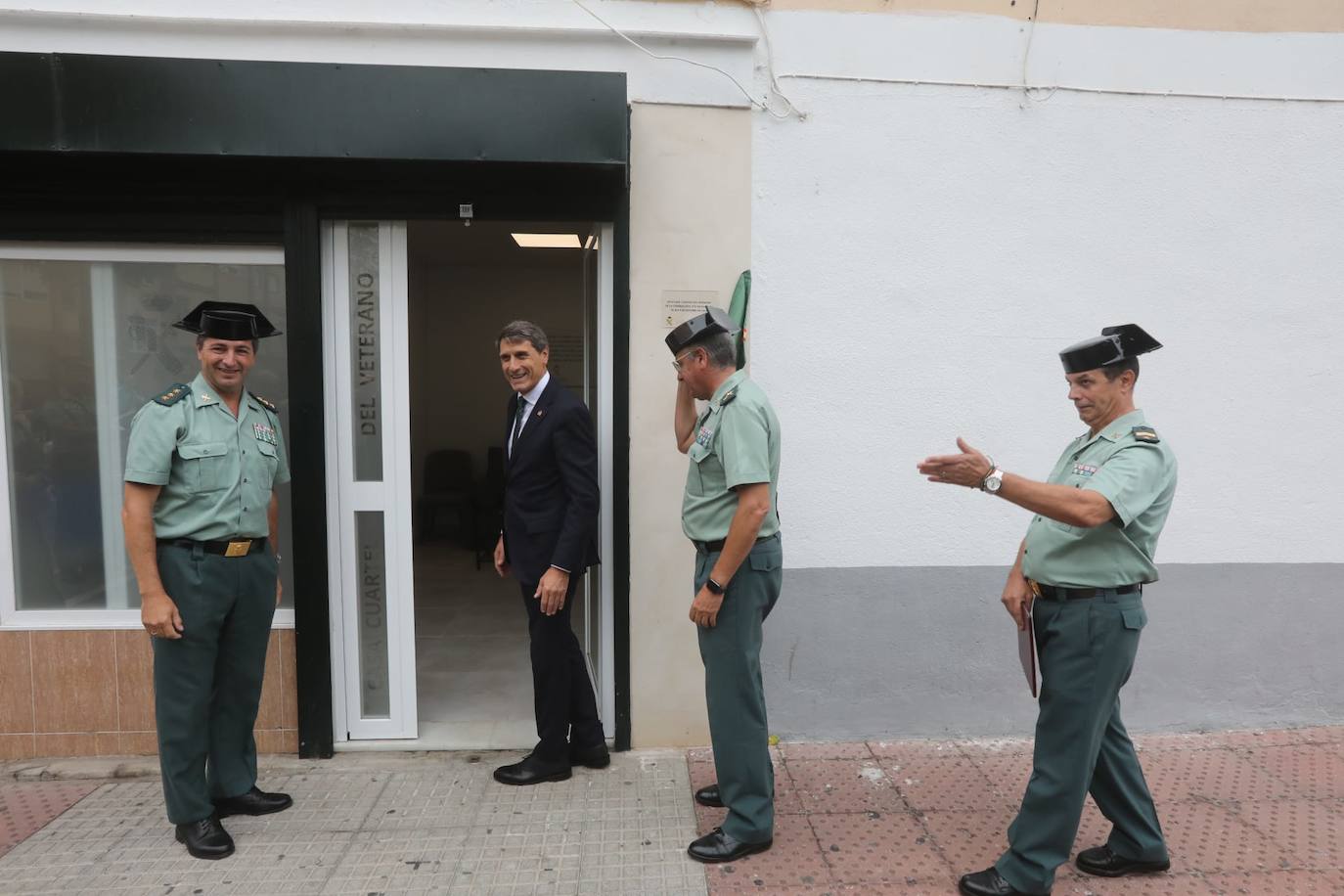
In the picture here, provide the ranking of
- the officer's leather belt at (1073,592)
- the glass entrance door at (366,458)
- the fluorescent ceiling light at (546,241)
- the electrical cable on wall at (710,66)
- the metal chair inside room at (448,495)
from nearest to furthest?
the officer's leather belt at (1073,592)
the electrical cable on wall at (710,66)
the glass entrance door at (366,458)
the fluorescent ceiling light at (546,241)
the metal chair inside room at (448,495)

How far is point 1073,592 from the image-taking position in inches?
109

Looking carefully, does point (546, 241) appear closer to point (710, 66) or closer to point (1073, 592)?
point (710, 66)

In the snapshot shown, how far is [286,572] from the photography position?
4062 millimetres

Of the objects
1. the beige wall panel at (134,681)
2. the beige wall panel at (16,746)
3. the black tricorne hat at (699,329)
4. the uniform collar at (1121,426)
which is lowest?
the beige wall panel at (16,746)

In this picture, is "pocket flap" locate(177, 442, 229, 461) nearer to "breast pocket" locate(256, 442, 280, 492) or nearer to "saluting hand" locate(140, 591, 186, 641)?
"breast pocket" locate(256, 442, 280, 492)

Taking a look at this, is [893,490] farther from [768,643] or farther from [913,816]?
[913,816]

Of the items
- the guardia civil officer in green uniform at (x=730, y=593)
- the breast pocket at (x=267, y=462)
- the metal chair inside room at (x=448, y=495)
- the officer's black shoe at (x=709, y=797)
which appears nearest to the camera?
the guardia civil officer in green uniform at (x=730, y=593)

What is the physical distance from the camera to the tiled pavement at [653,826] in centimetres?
298

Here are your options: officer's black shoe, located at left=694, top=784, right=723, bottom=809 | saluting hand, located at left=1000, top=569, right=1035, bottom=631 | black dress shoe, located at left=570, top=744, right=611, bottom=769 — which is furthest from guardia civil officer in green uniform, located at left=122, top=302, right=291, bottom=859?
saluting hand, located at left=1000, top=569, right=1035, bottom=631

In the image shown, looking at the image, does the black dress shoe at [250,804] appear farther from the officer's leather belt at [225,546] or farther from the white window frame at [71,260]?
the officer's leather belt at [225,546]

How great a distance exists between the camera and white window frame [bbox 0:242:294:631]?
3.81 m

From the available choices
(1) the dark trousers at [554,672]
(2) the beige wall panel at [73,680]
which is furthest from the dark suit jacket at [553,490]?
(2) the beige wall panel at [73,680]

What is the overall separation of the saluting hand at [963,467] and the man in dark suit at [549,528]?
4.96ft

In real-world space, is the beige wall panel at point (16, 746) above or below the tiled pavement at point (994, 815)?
above
